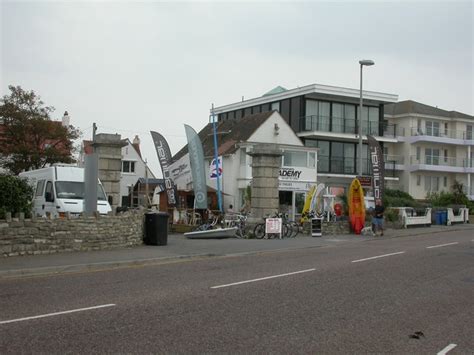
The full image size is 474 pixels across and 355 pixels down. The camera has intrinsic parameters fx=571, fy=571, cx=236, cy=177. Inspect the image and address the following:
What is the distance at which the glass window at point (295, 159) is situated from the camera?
4425 cm

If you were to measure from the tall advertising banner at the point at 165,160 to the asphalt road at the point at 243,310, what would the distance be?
1333 centimetres

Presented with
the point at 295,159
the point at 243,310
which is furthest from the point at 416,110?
the point at 243,310

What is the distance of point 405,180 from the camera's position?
5769cm

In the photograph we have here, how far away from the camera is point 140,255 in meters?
15.5

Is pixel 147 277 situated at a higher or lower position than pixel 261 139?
lower

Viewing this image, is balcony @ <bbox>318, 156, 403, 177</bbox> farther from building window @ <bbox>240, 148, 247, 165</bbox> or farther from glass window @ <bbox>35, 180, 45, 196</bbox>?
glass window @ <bbox>35, 180, 45, 196</bbox>

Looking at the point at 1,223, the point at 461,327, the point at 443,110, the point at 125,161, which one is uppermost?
the point at 443,110

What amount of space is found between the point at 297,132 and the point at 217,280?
38.7 meters

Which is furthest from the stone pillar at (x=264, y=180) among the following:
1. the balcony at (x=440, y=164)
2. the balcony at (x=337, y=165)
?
the balcony at (x=440, y=164)

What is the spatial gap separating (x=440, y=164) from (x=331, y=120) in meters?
16.7

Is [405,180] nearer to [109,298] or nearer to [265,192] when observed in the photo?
[265,192]

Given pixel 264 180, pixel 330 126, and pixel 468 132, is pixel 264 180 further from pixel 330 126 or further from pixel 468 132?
pixel 468 132

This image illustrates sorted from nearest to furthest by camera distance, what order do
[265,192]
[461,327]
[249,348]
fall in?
[249,348], [461,327], [265,192]

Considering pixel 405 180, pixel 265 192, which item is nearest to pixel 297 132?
pixel 405 180
